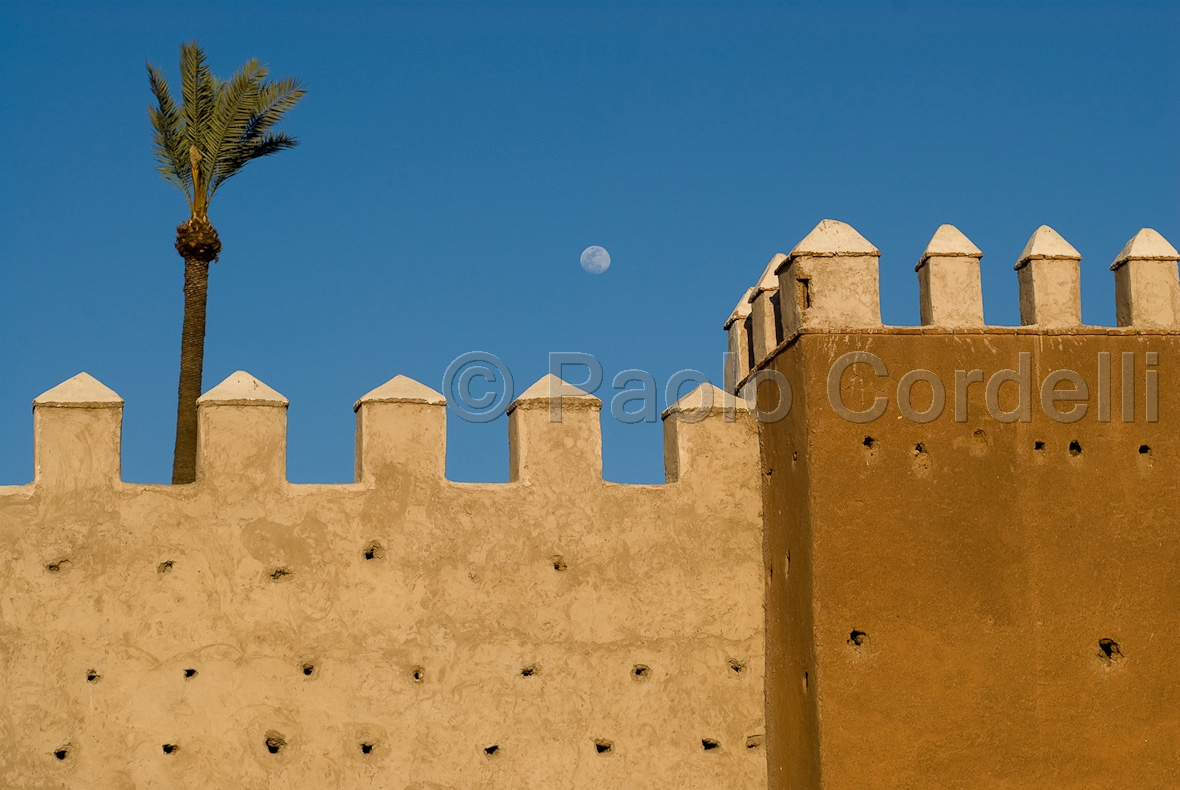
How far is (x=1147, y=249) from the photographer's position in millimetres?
9133

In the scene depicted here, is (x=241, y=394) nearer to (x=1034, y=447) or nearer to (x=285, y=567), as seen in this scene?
(x=285, y=567)

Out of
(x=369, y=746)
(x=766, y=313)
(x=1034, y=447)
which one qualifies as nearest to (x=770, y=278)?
(x=766, y=313)

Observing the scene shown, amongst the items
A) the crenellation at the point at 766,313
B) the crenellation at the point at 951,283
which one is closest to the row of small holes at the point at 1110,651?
the crenellation at the point at 951,283

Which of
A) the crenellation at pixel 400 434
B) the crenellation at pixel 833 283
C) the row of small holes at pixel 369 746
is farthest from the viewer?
the crenellation at pixel 400 434

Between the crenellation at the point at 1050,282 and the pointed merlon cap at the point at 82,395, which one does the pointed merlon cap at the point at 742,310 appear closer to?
the crenellation at the point at 1050,282

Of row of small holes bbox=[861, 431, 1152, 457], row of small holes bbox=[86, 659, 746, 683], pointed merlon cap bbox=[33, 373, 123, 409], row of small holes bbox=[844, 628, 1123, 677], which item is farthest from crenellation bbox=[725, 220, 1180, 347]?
pointed merlon cap bbox=[33, 373, 123, 409]

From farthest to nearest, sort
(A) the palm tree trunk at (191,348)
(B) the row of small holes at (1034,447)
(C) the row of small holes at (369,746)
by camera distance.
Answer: (A) the palm tree trunk at (191,348)
(B) the row of small holes at (1034,447)
(C) the row of small holes at (369,746)

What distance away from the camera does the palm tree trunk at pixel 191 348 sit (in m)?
13.3

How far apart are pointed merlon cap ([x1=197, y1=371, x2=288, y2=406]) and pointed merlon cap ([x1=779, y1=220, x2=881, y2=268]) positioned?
3188 mm

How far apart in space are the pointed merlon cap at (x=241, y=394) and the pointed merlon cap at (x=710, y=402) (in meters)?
2.41

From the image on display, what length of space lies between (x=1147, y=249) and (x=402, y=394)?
4605mm

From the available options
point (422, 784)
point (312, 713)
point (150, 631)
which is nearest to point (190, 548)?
point (150, 631)

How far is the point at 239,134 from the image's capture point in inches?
556

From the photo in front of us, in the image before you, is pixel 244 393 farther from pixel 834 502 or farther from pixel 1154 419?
pixel 1154 419
